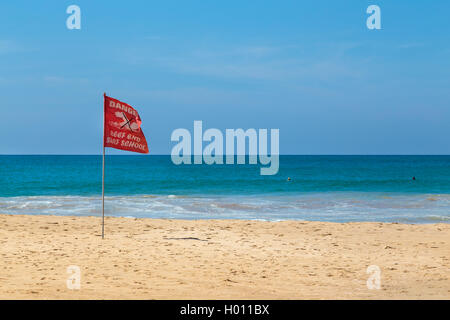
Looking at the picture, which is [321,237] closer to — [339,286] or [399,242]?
[399,242]

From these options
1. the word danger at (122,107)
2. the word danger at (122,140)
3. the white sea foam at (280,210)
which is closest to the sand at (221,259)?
the word danger at (122,140)

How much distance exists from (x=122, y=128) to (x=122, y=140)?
0.33m

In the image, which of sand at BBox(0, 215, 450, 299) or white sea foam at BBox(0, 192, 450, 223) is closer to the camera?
sand at BBox(0, 215, 450, 299)

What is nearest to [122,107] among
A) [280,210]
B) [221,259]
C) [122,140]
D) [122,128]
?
[122,128]

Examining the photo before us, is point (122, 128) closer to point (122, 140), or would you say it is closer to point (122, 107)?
point (122, 140)

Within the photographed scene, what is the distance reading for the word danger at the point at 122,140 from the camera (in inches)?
510

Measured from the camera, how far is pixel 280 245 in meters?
12.6

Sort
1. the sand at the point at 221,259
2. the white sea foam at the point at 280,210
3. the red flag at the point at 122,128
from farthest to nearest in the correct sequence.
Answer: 1. the white sea foam at the point at 280,210
2. the red flag at the point at 122,128
3. the sand at the point at 221,259

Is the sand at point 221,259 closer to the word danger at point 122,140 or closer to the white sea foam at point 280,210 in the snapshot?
the word danger at point 122,140

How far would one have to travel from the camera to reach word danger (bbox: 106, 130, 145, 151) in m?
A: 13.0

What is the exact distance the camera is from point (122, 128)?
43.3 ft

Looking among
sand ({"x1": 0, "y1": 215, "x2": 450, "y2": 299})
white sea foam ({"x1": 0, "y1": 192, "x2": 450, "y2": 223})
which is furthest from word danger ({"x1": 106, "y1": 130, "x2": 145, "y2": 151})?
white sea foam ({"x1": 0, "y1": 192, "x2": 450, "y2": 223})

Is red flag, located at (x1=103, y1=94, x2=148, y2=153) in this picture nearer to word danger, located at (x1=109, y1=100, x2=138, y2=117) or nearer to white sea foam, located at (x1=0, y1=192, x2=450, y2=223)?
word danger, located at (x1=109, y1=100, x2=138, y2=117)
